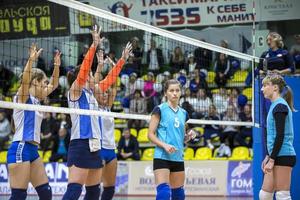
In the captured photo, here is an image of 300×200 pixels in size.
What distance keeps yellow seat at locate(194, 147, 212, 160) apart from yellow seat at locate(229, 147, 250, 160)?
62 cm

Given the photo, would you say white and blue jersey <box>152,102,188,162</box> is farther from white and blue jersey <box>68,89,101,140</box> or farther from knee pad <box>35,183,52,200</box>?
knee pad <box>35,183,52,200</box>

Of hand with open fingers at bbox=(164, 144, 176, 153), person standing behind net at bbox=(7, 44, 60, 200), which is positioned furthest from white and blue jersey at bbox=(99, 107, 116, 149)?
hand with open fingers at bbox=(164, 144, 176, 153)

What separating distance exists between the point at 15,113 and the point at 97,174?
1.30 m

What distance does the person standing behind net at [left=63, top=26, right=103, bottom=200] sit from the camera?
8.15 m

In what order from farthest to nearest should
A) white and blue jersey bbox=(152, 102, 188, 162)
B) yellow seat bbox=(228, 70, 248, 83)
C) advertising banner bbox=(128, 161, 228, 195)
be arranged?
yellow seat bbox=(228, 70, 248, 83) → advertising banner bbox=(128, 161, 228, 195) → white and blue jersey bbox=(152, 102, 188, 162)

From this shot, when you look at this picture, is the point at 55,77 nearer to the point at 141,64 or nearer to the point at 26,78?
the point at 26,78

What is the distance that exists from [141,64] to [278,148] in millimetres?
12825

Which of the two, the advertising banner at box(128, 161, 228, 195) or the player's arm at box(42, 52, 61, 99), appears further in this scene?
the advertising banner at box(128, 161, 228, 195)

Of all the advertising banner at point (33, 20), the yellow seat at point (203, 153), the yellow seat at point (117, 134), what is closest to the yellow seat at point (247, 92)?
the yellow seat at point (203, 153)

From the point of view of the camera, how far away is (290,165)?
8000 millimetres

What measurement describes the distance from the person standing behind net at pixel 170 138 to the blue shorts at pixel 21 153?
1519mm

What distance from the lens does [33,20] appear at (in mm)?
22578

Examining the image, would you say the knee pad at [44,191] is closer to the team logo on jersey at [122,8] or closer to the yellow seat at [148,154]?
the yellow seat at [148,154]

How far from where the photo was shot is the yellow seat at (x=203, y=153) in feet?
57.8
